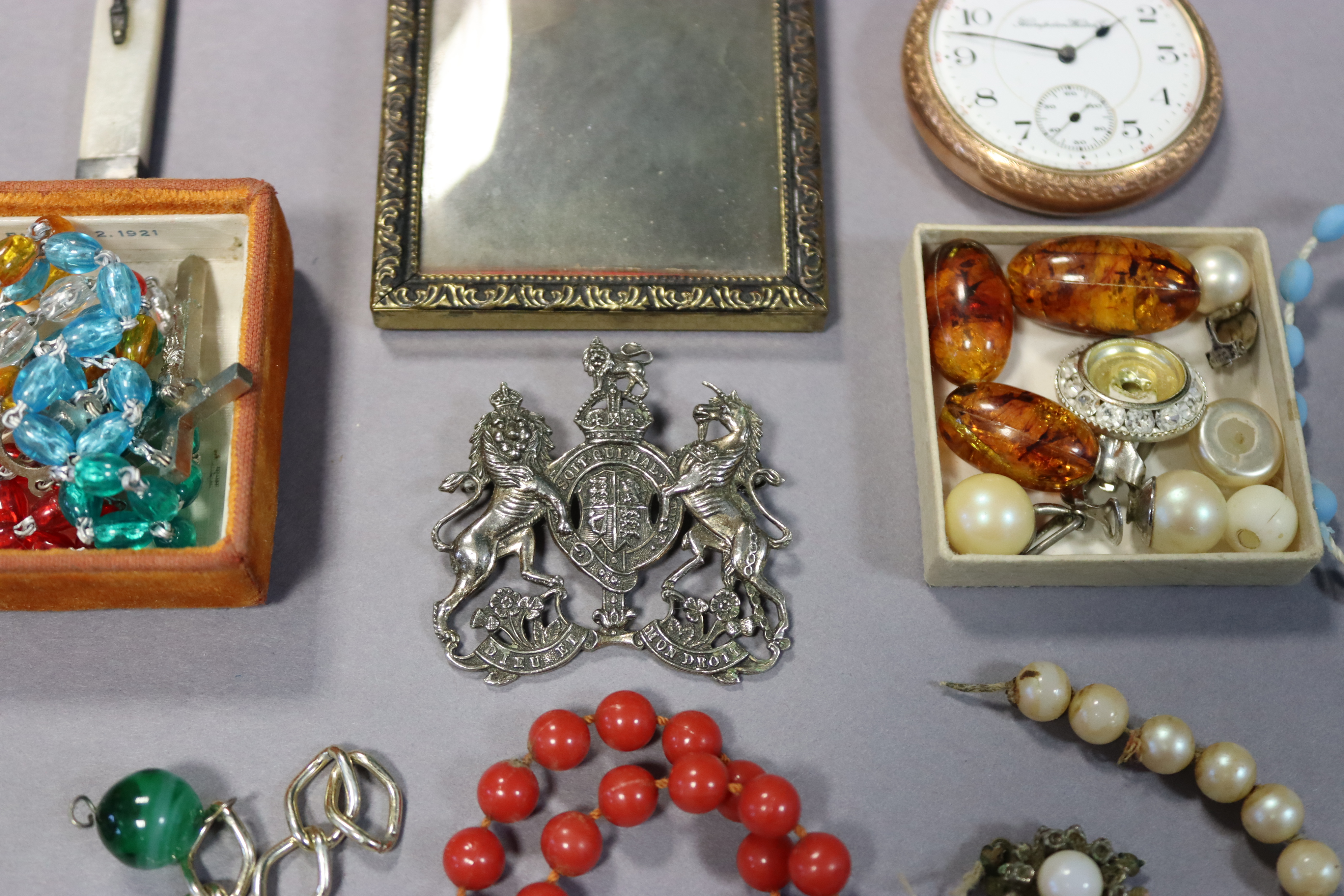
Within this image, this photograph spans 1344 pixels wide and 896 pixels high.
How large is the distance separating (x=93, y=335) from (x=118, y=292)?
0.18 ft

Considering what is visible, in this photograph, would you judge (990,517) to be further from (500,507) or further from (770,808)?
(500,507)

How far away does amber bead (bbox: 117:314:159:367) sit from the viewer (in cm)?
125

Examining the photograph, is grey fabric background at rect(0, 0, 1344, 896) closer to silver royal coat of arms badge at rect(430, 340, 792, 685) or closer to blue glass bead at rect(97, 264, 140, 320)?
silver royal coat of arms badge at rect(430, 340, 792, 685)

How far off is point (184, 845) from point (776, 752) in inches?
24.7

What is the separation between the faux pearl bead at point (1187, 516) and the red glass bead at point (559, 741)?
0.68 meters

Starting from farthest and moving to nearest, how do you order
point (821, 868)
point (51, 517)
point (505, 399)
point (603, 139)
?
point (603, 139), point (505, 399), point (51, 517), point (821, 868)

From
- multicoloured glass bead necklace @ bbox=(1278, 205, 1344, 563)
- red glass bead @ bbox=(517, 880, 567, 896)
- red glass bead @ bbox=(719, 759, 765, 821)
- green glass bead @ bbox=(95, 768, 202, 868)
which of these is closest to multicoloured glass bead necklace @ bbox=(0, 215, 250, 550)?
green glass bead @ bbox=(95, 768, 202, 868)

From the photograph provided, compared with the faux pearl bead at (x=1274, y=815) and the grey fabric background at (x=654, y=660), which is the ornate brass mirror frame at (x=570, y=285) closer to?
the grey fabric background at (x=654, y=660)

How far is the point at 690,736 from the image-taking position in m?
1.17

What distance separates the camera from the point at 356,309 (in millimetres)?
1412

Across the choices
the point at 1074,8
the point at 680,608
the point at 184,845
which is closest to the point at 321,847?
the point at 184,845

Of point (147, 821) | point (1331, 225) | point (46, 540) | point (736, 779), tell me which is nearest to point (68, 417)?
point (46, 540)

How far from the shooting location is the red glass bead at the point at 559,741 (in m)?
1.16

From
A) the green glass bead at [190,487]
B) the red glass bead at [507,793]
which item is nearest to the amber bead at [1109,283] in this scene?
the red glass bead at [507,793]
